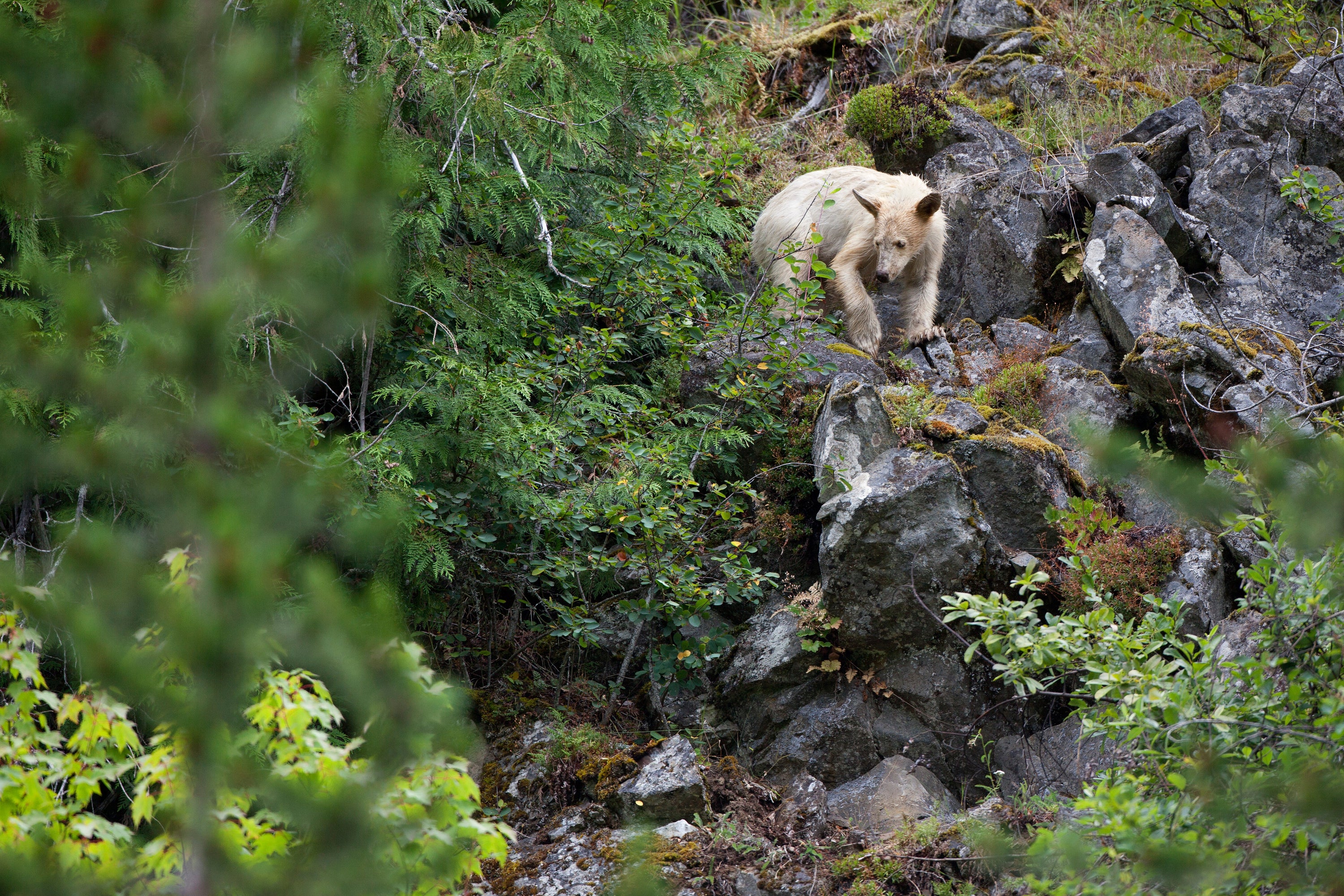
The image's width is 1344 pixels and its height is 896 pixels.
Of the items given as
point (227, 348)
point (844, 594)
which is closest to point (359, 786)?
point (227, 348)

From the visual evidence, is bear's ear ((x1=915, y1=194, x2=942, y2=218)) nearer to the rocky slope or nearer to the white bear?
the white bear

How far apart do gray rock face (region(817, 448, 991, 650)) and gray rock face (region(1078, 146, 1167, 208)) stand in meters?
3.36

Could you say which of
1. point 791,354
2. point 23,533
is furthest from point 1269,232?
point 23,533

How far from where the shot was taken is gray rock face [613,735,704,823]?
4426 millimetres

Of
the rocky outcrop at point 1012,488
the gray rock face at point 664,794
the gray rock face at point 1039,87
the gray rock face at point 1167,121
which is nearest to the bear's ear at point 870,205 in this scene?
the gray rock face at point 1167,121

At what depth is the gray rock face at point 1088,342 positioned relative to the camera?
6.43 meters

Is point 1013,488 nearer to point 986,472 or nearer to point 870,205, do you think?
point 986,472

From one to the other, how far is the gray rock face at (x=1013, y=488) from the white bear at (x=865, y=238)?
6.16ft

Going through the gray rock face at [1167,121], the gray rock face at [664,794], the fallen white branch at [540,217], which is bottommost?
the gray rock face at [664,794]

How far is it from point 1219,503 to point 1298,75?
23.3 feet

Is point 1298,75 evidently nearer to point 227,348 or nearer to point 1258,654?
point 1258,654

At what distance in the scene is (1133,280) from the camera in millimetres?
6324

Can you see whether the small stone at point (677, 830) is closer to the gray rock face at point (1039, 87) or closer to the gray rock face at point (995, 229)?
the gray rock face at point (995, 229)

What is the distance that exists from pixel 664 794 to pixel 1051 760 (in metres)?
1.95
